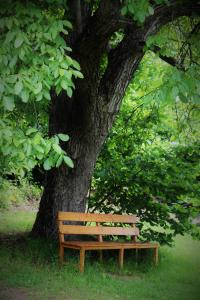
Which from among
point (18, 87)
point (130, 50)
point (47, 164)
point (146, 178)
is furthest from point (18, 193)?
point (18, 87)

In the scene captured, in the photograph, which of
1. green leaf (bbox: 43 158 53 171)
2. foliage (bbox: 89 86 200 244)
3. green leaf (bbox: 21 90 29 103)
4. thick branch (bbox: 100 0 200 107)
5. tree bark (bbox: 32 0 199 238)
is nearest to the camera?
green leaf (bbox: 21 90 29 103)

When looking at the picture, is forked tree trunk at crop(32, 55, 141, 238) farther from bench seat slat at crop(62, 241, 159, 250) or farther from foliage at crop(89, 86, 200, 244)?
foliage at crop(89, 86, 200, 244)

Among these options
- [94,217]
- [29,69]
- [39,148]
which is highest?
[29,69]

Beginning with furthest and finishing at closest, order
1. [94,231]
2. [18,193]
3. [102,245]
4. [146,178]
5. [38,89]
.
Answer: [18,193] < [146,178] < [94,231] < [102,245] < [38,89]

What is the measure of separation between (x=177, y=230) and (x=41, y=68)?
566cm

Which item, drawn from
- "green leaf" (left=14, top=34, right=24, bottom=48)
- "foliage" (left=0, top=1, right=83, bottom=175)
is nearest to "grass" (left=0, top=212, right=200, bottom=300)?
"foliage" (left=0, top=1, right=83, bottom=175)

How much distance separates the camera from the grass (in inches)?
286

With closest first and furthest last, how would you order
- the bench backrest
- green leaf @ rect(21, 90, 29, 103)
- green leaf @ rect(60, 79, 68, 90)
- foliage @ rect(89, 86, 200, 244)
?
1. green leaf @ rect(21, 90, 29, 103)
2. green leaf @ rect(60, 79, 68, 90)
3. the bench backrest
4. foliage @ rect(89, 86, 200, 244)

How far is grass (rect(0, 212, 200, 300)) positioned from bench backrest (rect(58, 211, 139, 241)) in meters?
0.53

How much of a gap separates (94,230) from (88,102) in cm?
248

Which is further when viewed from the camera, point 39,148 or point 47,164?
point 47,164

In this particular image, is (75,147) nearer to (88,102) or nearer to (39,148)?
(88,102)

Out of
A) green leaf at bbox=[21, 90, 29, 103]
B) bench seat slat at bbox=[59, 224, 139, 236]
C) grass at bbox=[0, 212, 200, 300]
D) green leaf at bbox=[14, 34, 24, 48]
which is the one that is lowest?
grass at bbox=[0, 212, 200, 300]

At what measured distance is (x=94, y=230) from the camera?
9305 mm
